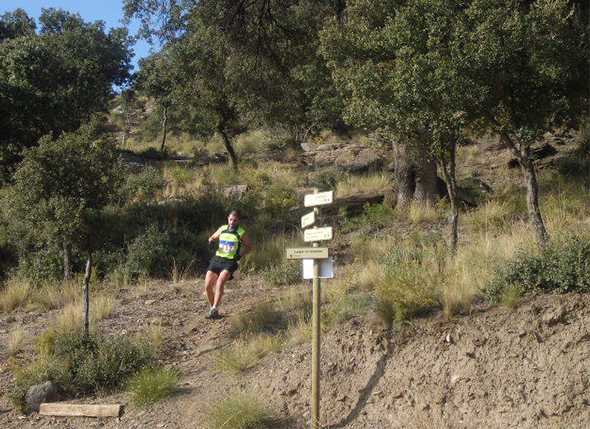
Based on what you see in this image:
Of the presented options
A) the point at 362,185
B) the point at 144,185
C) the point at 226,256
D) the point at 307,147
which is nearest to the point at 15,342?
the point at 226,256

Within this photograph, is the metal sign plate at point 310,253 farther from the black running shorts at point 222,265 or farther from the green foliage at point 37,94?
the green foliage at point 37,94

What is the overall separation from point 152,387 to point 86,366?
3.99 feet

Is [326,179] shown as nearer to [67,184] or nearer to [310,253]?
[67,184]

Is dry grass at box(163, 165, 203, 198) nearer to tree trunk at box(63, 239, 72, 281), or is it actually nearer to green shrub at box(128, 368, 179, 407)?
tree trunk at box(63, 239, 72, 281)

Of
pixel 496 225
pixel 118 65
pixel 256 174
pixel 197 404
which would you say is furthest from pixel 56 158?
pixel 118 65

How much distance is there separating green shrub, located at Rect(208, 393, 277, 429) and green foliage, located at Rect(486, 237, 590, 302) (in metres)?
2.65

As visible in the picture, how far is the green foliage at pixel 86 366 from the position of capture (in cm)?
815

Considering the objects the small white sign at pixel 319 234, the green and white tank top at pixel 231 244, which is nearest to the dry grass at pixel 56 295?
the green and white tank top at pixel 231 244

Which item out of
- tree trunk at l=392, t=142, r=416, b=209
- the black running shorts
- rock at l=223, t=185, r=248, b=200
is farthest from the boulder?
the black running shorts

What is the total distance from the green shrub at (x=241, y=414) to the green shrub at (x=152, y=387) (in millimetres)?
956

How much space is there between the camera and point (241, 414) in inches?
256

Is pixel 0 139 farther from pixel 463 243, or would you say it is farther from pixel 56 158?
pixel 463 243

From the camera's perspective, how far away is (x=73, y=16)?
125 ft

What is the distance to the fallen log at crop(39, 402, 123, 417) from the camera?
745 centimetres
